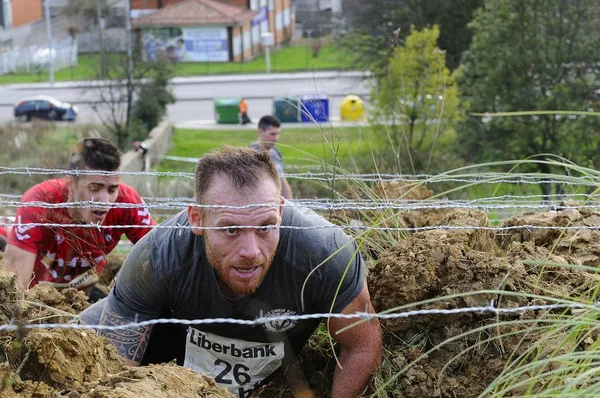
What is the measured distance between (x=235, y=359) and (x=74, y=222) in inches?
75.9

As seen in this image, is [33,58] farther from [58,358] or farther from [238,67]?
[58,358]

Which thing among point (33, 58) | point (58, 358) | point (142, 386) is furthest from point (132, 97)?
point (142, 386)

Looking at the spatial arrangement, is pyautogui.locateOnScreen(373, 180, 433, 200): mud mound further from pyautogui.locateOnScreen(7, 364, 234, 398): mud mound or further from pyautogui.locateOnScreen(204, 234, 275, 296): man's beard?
pyautogui.locateOnScreen(7, 364, 234, 398): mud mound

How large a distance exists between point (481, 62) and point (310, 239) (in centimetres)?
1842

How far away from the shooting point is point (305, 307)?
12.9ft

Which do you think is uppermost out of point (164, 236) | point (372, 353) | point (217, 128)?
point (164, 236)

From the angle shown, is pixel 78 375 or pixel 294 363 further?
pixel 294 363

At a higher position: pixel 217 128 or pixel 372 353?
pixel 372 353

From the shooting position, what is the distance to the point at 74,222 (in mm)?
5570

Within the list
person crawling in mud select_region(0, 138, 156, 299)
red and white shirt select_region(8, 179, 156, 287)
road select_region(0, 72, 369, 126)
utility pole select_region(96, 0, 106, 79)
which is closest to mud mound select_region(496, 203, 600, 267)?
person crawling in mud select_region(0, 138, 156, 299)

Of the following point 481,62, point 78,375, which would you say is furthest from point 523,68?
point 78,375

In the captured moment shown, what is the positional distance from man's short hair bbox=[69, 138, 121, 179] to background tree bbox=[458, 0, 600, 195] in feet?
50.0

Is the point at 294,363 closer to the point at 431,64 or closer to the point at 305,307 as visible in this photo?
the point at 305,307

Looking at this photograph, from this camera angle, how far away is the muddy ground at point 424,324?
10.6 ft
